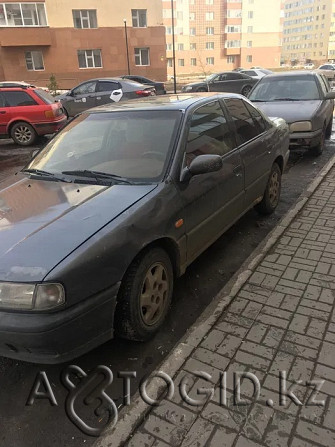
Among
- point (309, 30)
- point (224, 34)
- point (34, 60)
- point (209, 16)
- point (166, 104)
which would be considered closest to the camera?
point (166, 104)

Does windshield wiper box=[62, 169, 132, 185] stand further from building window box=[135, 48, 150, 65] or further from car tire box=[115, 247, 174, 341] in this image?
building window box=[135, 48, 150, 65]

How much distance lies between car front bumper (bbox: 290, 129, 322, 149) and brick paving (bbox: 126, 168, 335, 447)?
13.6ft

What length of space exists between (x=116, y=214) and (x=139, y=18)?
35.5 metres

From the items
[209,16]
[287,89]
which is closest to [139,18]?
[287,89]

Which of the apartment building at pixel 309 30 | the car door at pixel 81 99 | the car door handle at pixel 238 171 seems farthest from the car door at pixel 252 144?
the apartment building at pixel 309 30

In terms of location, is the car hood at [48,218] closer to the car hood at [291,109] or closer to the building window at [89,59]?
the car hood at [291,109]

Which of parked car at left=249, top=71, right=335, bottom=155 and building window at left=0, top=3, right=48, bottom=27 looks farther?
building window at left=0, top=3, right=48, bottom=27

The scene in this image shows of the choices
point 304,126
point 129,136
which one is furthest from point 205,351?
point 304,126

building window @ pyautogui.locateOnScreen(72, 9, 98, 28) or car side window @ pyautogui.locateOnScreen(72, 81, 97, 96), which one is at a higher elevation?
building window @ pyautogui.locateOnScreen(72, 9, 98, 28)

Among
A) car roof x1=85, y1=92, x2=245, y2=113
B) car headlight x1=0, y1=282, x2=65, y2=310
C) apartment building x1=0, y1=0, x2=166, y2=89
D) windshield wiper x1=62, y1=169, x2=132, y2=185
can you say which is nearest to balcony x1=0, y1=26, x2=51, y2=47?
apartment building x1=0, y1=0, x2=166, y2=89

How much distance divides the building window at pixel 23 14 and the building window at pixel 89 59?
3.58m

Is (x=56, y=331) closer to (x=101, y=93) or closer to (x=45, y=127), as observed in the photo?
(x=45, y=127)

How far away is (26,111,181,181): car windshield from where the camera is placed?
3.24m

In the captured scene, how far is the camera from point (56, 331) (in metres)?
2.18
